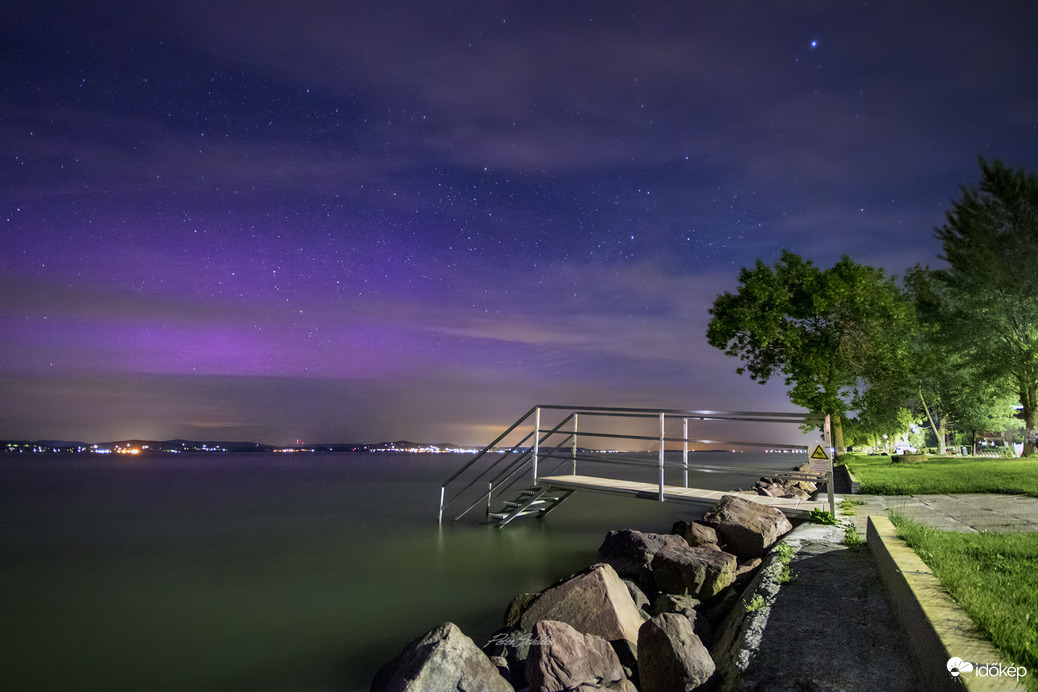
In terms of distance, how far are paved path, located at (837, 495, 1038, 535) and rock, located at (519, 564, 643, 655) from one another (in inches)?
121

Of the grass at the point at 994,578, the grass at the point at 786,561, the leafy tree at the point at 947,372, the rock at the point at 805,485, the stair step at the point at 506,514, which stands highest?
the leafy tree at the point at 947,372

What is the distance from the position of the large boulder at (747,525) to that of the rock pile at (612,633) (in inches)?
0.6

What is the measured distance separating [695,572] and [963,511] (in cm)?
462

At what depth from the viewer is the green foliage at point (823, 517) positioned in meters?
7.86

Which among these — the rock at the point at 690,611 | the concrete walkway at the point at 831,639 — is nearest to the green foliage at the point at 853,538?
the concrete walkway at the point at 831,639

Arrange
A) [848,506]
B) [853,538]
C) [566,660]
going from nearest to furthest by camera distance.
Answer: [566,660] → [853,538] → [848,506]

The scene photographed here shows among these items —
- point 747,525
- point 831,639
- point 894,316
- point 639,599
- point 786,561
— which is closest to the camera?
point 831,639

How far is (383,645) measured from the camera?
7379mm

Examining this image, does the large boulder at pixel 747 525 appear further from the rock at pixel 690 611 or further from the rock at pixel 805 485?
the rock at pixel 805 485

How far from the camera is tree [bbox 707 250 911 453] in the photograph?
22625mm

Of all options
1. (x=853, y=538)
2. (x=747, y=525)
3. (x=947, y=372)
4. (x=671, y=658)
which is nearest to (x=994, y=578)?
(x=853, y=538)

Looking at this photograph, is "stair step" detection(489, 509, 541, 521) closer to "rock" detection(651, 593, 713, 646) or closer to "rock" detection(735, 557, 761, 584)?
"rock" detection(735, 557, 761, 584)

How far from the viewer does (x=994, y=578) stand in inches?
168

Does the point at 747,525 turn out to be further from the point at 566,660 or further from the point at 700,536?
the point at 566,660
